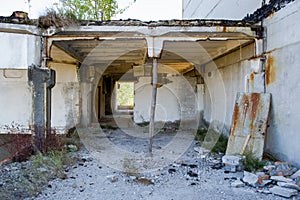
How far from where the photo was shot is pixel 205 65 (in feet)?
31.6

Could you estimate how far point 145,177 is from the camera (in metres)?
4.28

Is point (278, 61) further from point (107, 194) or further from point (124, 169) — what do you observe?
point (107, 194)

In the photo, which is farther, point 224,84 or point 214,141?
point 224,84

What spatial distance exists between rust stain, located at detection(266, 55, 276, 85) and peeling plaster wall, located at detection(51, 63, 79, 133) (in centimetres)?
597

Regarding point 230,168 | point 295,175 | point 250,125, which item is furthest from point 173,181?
point 250,125

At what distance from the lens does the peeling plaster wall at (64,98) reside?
8469 millimetres

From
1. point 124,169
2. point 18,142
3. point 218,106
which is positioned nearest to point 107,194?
point 124,169

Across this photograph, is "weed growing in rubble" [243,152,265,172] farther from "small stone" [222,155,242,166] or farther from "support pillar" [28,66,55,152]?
"support pillar" [28,66,55,152]

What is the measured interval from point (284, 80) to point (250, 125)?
Result: 1016 millimetres

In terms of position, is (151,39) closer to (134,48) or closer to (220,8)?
(134,48)

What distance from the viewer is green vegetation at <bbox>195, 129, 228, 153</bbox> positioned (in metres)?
6.07

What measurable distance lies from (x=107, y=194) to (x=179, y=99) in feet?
23.3

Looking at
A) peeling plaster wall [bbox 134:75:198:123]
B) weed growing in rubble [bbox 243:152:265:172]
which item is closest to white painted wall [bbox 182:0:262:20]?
peeling plaster wall [bbox 134:75:198:123]

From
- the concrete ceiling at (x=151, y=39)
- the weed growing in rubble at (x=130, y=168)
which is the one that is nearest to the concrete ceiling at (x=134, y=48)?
the concrete ceiling at (x=151, y=39)
